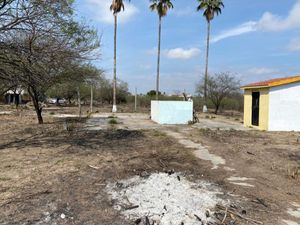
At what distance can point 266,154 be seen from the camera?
952 cm

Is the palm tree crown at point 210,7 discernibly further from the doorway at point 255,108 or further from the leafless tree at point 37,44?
the leafless tree at point 37,44

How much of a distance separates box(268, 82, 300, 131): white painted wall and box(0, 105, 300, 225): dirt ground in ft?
13.4

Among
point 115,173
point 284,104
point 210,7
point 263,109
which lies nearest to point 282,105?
point 284,104

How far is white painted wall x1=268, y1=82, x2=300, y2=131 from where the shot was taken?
16.2 meters

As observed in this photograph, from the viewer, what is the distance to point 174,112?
19.3 metres

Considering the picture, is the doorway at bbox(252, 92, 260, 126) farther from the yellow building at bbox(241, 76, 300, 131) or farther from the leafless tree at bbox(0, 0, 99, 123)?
the leafless tree at bbox(0, 0, 99, 123)

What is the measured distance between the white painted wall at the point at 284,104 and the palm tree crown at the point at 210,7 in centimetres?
1776

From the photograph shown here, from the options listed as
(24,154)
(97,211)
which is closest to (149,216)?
(97,211)

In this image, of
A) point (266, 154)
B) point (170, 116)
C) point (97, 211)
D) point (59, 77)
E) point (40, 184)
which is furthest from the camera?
point (170, 116)

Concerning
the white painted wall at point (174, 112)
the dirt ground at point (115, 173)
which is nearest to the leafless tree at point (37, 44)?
the dirt ground at point (115, 173)

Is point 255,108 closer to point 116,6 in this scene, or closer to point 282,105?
point 282,105

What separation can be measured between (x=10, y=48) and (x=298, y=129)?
13.9m

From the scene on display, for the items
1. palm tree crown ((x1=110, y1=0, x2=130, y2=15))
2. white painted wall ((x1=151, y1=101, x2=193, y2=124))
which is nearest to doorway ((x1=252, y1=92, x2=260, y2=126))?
white painted wall ((x1=151, y1=101, x2=193, y2=124))

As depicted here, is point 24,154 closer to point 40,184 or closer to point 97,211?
point 40,184
